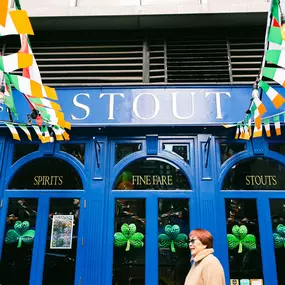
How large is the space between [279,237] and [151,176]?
232 centimetres

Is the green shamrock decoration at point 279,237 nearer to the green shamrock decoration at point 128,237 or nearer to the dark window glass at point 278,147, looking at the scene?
the dark window glass at point 278,147

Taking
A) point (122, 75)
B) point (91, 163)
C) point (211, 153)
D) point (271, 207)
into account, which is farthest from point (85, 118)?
point (271, 207)

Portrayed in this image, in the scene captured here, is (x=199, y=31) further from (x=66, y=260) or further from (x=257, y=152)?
(x=66, y=260)

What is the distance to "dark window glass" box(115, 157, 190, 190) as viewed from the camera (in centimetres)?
543

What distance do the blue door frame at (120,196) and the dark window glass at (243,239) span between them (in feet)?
0.34

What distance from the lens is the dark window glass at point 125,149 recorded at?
5.61 m

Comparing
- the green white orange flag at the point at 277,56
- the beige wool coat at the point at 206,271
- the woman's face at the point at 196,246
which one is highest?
the green white orange flag at the point at 277,56

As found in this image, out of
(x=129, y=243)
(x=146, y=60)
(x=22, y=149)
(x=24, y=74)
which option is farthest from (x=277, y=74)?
(x=22, y=149)

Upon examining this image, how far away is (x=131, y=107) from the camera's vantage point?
5664mm

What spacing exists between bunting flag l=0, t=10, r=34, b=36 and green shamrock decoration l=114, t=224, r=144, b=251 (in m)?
3.60

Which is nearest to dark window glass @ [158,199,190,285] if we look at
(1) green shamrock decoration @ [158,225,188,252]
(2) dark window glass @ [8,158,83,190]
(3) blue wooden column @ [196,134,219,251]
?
(1) green shamrock decoration @ [158,225,188,252]

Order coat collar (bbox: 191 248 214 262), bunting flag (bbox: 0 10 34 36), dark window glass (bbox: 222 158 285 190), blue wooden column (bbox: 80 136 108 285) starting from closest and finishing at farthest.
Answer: bunting flag (bbox: 0 10 34 36)
coat collar (bbox: 191 248 214 262)
blue wooden column (bbox: 80 136 108 285)
dark window glass (bbox: 222 158 285 190)

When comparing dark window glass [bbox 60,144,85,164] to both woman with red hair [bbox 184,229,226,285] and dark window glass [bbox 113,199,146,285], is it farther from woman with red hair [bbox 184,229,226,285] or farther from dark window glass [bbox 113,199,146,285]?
woman with red hair [bbox 184,229,226,285]

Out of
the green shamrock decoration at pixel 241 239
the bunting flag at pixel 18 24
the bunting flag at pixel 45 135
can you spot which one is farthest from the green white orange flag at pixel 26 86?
the green shamrock decoration at pixel 241 239
